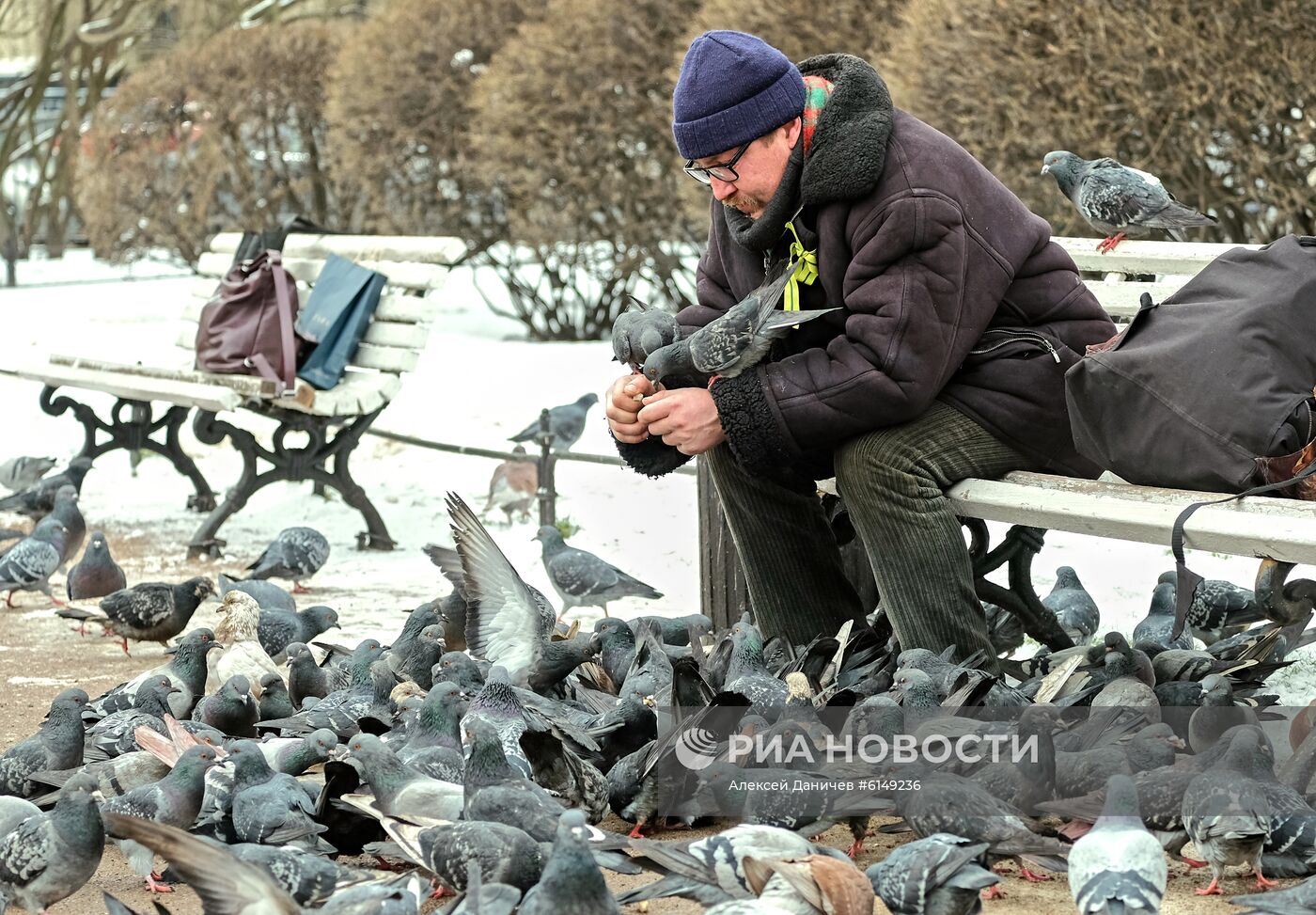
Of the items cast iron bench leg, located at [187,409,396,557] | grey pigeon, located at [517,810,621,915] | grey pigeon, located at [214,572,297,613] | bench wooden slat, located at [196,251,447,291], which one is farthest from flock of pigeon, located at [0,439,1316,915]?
bench wooden slat, located at [196,251,447,291]

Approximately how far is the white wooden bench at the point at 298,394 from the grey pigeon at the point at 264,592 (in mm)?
1307

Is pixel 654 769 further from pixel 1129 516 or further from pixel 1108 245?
pixel 1108 245

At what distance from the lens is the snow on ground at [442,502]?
20.9ft

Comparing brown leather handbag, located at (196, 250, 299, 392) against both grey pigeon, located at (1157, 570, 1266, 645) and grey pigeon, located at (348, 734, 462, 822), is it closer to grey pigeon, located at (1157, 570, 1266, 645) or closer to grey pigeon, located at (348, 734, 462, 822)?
grey pigeon, located at (348, 734, 462, 822)

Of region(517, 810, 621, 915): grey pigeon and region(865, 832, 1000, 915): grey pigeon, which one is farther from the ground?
region(517, 810, 621, 915): grey pigeon

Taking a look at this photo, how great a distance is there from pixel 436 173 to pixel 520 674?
867cm

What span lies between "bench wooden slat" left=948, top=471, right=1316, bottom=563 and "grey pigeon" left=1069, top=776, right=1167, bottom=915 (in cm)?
57

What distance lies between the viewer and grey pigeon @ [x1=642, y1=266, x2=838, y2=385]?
13.7ft

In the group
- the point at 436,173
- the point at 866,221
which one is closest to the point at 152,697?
the point at 866,221

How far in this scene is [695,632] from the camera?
16.1 ft

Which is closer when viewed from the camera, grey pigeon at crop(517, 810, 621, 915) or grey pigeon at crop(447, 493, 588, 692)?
grey pigeon at crop(517, 810, 621, 915)

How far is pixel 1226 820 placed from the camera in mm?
3254

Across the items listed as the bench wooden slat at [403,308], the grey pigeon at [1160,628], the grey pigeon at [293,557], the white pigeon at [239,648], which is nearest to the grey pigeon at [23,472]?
the bench wooden slat at [403,308]

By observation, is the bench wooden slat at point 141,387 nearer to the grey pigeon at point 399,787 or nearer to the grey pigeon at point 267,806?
the grey pigeon at point 267,806
